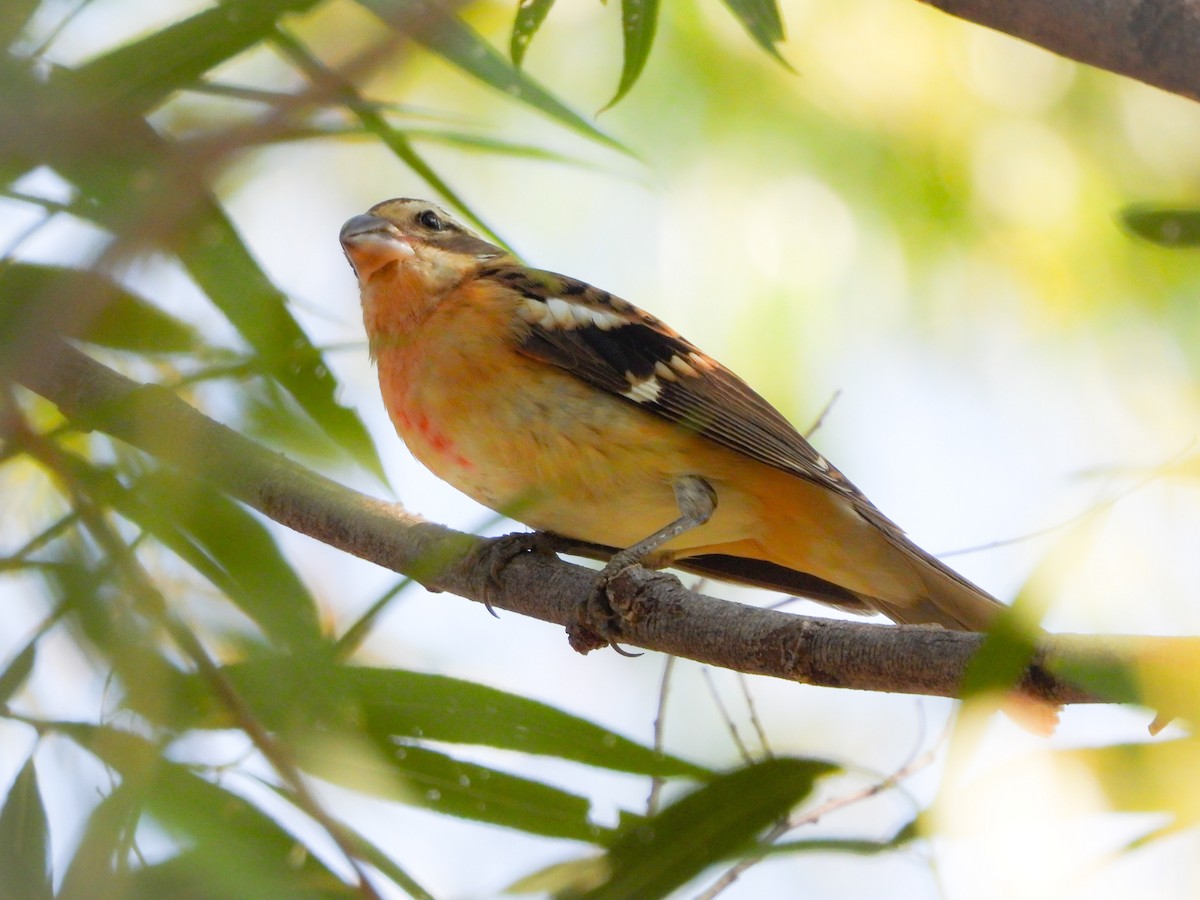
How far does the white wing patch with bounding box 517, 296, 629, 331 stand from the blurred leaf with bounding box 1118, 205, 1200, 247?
196cm

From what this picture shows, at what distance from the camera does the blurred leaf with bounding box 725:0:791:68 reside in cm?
233

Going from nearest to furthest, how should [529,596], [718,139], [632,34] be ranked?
[632,34] < [529,596] < [718,139]

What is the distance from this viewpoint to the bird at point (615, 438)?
11.3ft

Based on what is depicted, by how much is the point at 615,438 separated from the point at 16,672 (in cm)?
178

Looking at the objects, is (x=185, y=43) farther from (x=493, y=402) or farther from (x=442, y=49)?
(x=493, y=402)

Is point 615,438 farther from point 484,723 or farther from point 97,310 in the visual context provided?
point 97,310

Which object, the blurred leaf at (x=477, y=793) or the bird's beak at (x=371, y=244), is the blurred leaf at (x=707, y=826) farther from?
the bird's beak at (x=371, y=244)

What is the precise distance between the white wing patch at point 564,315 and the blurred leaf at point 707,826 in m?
1.83

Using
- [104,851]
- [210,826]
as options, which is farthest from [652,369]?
[104,851]

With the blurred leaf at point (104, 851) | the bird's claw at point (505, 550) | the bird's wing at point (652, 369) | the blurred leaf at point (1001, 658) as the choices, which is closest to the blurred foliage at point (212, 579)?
the blurred leaf at point (104, 851)

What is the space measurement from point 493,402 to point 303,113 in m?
1.75

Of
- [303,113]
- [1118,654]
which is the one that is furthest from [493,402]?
[1118,654]

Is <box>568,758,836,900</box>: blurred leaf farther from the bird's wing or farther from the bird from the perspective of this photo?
the bird's wing

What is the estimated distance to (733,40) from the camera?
16.1ft
